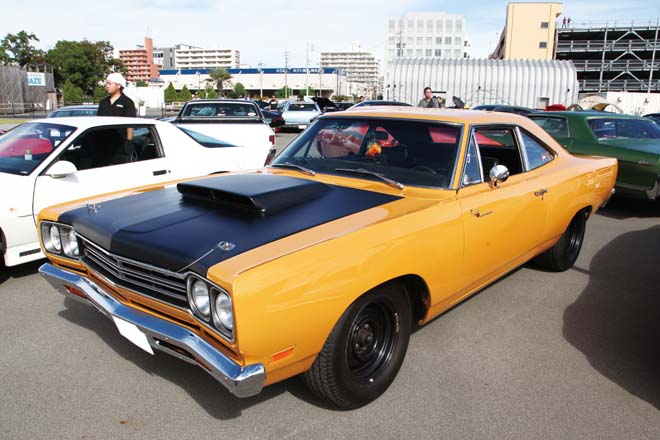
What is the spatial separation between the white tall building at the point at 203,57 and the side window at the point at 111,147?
19200 centimetres

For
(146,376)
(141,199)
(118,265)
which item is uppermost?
(141,199)

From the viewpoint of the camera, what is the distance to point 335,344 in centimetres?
249

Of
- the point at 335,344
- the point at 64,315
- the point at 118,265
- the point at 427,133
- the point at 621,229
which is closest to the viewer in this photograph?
the point at 335,344

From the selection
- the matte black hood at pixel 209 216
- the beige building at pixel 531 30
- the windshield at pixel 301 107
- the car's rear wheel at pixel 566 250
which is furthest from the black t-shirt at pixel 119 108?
the beige building at pixel 531 30

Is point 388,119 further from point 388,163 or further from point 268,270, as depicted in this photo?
point 268,270

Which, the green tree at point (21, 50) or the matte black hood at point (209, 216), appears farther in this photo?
the green tree at point (21, 50)

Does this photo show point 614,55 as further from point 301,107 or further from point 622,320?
point 622,320

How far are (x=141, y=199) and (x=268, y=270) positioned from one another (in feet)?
4.91

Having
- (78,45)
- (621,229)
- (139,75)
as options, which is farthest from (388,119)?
(139,75)

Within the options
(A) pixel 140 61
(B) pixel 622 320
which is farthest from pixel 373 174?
(A) pixel 140 61

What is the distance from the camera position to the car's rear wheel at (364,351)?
253 cm

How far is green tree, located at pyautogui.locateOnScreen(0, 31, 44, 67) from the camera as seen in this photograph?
64.7 metres

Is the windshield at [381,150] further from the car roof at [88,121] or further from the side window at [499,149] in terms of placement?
the car roof at [88,121]

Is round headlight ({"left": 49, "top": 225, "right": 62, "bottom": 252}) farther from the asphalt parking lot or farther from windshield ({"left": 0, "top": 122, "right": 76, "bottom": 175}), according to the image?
windshield ({"left": 0, "top": 122, "right": 76, "bottom": 175})
